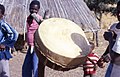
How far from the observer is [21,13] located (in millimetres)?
12211

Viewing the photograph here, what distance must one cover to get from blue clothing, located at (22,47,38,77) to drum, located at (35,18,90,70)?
1138mm

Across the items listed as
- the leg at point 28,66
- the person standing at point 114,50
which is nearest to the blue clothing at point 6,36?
the leg at point 28,66

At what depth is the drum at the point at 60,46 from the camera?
4004 millimetres

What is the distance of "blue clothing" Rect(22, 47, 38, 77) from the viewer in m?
5.48

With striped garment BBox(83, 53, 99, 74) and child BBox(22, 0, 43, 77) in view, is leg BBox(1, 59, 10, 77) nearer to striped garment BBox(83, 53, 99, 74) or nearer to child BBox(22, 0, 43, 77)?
child BBox(22, 0, 43, 77)

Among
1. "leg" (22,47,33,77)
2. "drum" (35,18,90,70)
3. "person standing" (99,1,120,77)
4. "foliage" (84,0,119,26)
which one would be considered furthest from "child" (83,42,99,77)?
"foliage" (84,0,119,26)

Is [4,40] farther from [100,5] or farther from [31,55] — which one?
[100,5]

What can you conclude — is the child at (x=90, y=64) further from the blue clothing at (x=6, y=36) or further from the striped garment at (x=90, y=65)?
the blue clothing at (x=6, y=36)

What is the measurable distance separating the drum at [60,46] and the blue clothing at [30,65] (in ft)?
3.73

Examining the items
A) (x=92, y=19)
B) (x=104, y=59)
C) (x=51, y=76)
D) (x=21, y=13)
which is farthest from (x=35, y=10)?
(x=92, y=19)

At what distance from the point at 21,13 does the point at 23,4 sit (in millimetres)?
389

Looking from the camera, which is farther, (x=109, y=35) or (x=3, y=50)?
(x=3, y=50)

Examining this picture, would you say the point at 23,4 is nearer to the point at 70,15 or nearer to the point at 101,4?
the point at 70,15


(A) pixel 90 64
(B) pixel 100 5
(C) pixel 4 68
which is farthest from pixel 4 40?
(B) pixel 100 5
